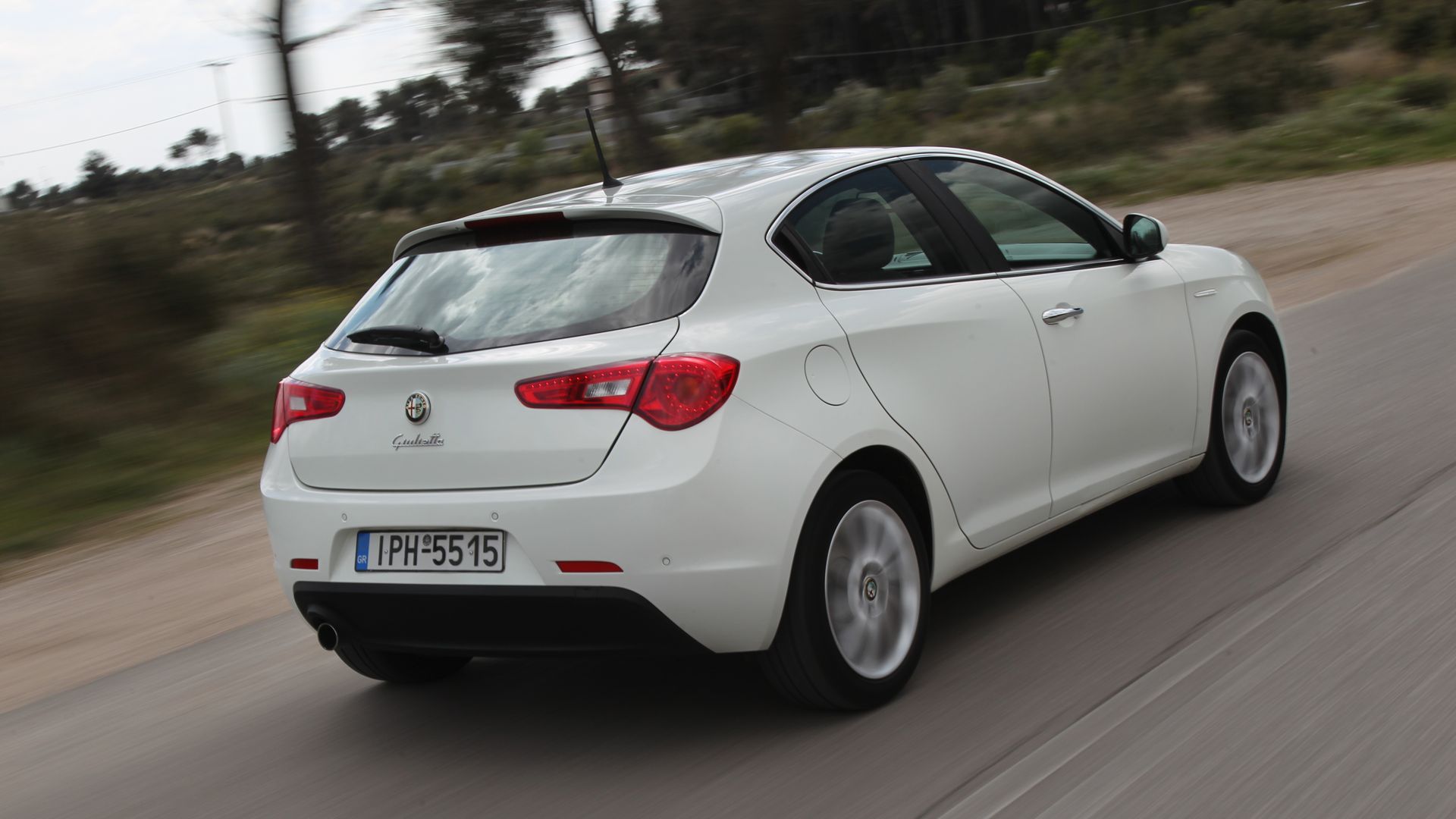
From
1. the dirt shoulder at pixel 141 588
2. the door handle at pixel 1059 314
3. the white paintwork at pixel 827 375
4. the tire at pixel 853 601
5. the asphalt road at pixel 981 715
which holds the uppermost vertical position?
the white paintwork at pixel 827 375

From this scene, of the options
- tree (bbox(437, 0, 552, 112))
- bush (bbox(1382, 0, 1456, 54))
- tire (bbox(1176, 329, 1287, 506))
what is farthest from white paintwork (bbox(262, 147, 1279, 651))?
bush (bbox(1382, 0, 1456, 54))

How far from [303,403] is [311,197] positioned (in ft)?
49.8

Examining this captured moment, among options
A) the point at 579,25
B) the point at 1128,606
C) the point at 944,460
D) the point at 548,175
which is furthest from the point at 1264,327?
the point at 548,175

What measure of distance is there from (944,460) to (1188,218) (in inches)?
664

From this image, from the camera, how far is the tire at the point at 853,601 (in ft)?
12.9

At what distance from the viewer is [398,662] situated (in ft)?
15.8

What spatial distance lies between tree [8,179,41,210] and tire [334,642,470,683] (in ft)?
25.6

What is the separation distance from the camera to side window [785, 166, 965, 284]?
14.4 ft

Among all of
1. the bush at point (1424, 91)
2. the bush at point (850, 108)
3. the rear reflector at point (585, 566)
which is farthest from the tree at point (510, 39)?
the bush at point (850, 108)

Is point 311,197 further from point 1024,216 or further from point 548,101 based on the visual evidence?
point 1024,216

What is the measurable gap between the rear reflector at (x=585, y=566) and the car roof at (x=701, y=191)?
0.98 m

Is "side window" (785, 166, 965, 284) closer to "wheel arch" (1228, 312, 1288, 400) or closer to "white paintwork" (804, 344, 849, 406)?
"white paintwork" (804, 344, 849, 406)

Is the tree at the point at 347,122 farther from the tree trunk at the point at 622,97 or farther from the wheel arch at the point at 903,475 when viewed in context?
the wheel arch at the point at 903,475

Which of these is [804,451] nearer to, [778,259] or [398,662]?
[778,259]
